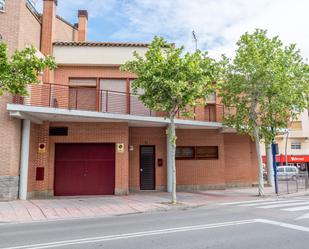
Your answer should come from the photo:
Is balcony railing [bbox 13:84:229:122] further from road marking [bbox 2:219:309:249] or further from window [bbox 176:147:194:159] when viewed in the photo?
road marking [bbox 2:219:309:249]

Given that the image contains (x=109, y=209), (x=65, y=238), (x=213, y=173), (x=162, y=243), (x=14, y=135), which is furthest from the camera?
(x=213, y=173)

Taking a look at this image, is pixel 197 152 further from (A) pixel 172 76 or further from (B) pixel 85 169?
(A) pixel 172 76

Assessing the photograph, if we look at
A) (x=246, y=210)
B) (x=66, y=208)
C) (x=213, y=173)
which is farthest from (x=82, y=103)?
(x=246, y=210)

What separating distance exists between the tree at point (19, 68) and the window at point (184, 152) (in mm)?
11442

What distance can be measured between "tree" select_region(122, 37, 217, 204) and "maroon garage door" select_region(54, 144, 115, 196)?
4.85 meters

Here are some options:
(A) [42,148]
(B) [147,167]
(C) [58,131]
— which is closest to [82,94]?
(C) [58,131]

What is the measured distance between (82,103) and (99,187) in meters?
4.54

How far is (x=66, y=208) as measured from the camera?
40.6 ft

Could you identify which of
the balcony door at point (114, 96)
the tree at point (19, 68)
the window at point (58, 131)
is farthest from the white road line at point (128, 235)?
the window at point (58, 131)

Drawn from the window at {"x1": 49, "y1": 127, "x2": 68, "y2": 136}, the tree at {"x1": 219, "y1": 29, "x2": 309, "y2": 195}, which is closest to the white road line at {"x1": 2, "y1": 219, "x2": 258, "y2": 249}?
the tree at {"x1": 219, "y1": 29, "x2": 309, "y2": 195}

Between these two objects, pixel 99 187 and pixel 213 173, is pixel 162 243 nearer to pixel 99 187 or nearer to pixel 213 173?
pixel 99 187

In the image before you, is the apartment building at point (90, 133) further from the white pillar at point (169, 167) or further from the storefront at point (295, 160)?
the storefront at point (295, 160)

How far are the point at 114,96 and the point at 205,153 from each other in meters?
6.78

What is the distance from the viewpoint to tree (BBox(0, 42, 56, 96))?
938 centimetres
